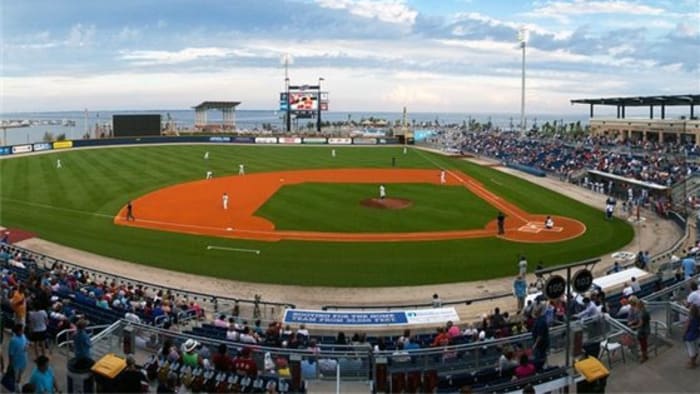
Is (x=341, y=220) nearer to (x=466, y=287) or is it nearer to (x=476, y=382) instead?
(x=466, y=287)

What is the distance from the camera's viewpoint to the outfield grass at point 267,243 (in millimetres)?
25016

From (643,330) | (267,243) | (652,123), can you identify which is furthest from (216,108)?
(643,330)

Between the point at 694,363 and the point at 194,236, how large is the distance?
24223 millimetres

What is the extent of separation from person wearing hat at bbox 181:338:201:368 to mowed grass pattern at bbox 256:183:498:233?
19.9 metres

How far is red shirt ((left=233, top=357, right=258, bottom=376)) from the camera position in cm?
1099

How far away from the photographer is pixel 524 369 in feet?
34.5

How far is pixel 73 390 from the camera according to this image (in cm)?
934

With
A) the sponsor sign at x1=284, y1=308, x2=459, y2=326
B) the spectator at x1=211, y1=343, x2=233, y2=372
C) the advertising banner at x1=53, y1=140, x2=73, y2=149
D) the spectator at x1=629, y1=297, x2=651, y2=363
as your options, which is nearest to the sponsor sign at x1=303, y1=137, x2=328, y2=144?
the advertising banner at x1=53, y1=140, x2=73, y2=149

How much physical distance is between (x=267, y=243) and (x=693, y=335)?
67.9ft

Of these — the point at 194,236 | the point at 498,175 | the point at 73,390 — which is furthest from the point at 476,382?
the point at 498,175

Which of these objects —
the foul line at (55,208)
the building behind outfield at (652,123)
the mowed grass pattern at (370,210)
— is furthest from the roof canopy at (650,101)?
the foul line at (55,208)

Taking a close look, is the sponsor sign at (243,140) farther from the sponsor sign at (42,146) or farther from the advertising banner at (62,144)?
the sponsor sign at (42,146)

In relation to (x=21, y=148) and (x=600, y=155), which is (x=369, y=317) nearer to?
(x=600, y=155)

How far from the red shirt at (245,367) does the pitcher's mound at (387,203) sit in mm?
27417
